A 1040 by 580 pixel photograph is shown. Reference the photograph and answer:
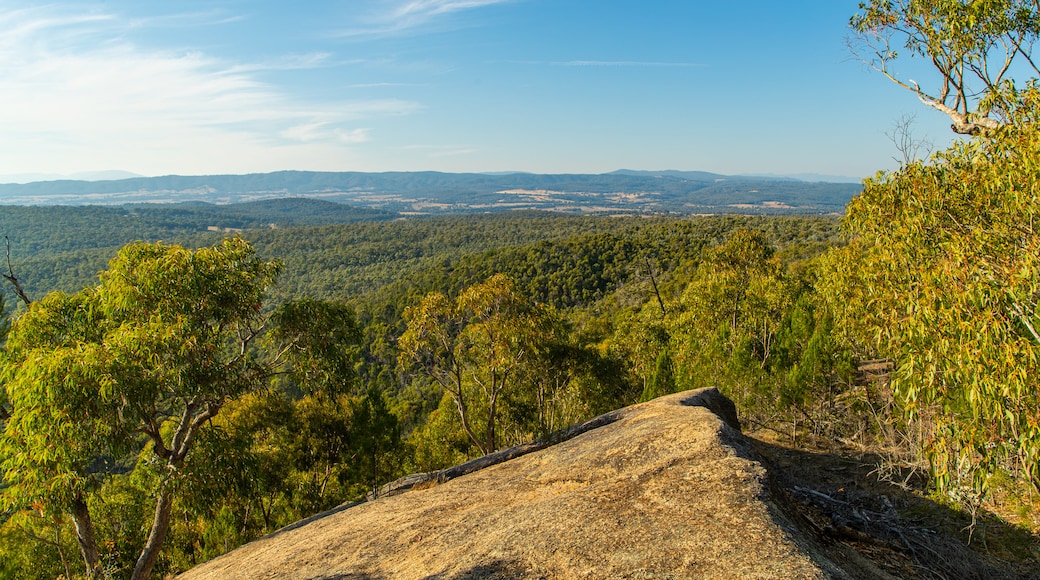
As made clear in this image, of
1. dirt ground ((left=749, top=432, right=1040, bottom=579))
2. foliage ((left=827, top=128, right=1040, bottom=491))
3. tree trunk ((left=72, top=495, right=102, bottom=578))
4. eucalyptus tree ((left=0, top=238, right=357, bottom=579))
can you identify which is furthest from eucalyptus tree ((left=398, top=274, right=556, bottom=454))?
foliage ((left=827, top=128, right=1040, bottom=491))

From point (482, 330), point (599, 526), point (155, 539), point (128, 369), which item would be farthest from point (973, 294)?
point (155, 539)

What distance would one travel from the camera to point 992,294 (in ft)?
19.7

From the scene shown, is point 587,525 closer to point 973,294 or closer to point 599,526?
point 599,526

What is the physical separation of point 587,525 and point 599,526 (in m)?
0.14

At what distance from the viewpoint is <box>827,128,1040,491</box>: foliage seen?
579 centimetres

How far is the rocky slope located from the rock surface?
0.07 ft

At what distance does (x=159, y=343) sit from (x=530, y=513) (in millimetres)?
6361

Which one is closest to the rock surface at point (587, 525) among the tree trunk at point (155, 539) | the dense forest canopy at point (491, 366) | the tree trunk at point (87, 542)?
the tree trunk at point (155, 539)

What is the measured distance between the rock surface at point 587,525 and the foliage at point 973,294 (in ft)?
7.72

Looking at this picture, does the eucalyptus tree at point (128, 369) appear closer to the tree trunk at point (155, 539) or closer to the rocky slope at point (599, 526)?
the tree trunk at point (155, 539)

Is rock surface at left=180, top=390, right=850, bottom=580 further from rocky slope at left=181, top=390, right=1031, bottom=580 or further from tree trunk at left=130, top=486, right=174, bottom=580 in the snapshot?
tree trunk at left=130, top=486, right=174, bottom=580

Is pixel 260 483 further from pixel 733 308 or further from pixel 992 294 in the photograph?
pixel 733 308

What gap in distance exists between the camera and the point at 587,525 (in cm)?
623

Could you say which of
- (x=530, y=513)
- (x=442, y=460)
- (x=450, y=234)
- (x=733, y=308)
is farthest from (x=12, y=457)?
(x=450, y=234)
